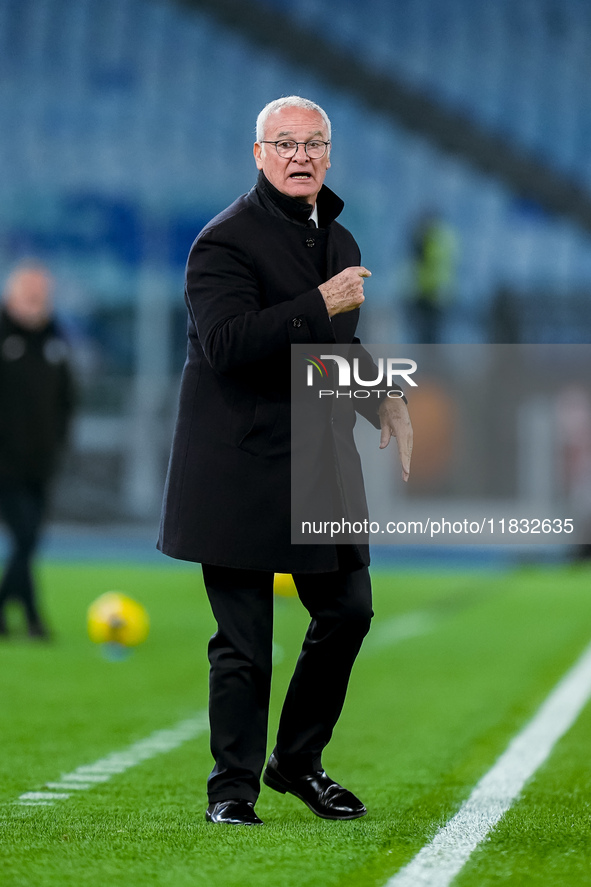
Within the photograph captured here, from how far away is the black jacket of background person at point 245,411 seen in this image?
114 inches

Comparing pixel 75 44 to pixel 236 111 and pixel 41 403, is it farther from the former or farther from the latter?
pixel 41 403

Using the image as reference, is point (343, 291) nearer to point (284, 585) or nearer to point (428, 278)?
point (284, 585)

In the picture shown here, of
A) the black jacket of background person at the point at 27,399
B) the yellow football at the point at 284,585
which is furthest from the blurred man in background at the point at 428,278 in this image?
the black jacket of background person at the point at 27,399

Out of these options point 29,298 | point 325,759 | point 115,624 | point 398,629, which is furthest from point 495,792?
point 398,629

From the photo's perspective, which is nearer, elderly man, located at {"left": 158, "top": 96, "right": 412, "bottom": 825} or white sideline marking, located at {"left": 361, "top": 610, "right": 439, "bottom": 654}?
elderly man, located at {"left": 158, "top": 96, "right": 412, "bottom": 825}

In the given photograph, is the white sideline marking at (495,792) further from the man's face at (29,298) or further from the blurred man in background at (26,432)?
the man's face at (29,298)

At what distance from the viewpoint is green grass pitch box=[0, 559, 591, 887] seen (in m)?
2.55

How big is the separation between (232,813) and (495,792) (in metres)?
0.83

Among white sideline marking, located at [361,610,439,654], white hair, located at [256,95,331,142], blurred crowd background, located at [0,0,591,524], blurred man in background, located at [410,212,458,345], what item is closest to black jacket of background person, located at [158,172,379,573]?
white hair, located at [256,95,331,142]

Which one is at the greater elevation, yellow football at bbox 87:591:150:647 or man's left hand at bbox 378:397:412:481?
man's left hand at bbox 378:397:412:481

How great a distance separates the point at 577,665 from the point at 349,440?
3676 millimetres

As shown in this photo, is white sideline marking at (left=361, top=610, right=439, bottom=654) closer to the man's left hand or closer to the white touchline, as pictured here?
the white touchline

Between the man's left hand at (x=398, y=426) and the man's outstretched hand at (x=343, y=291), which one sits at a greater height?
the man's outstretched hand at (x=343, y=291)

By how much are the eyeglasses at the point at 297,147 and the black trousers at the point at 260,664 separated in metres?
0.91
